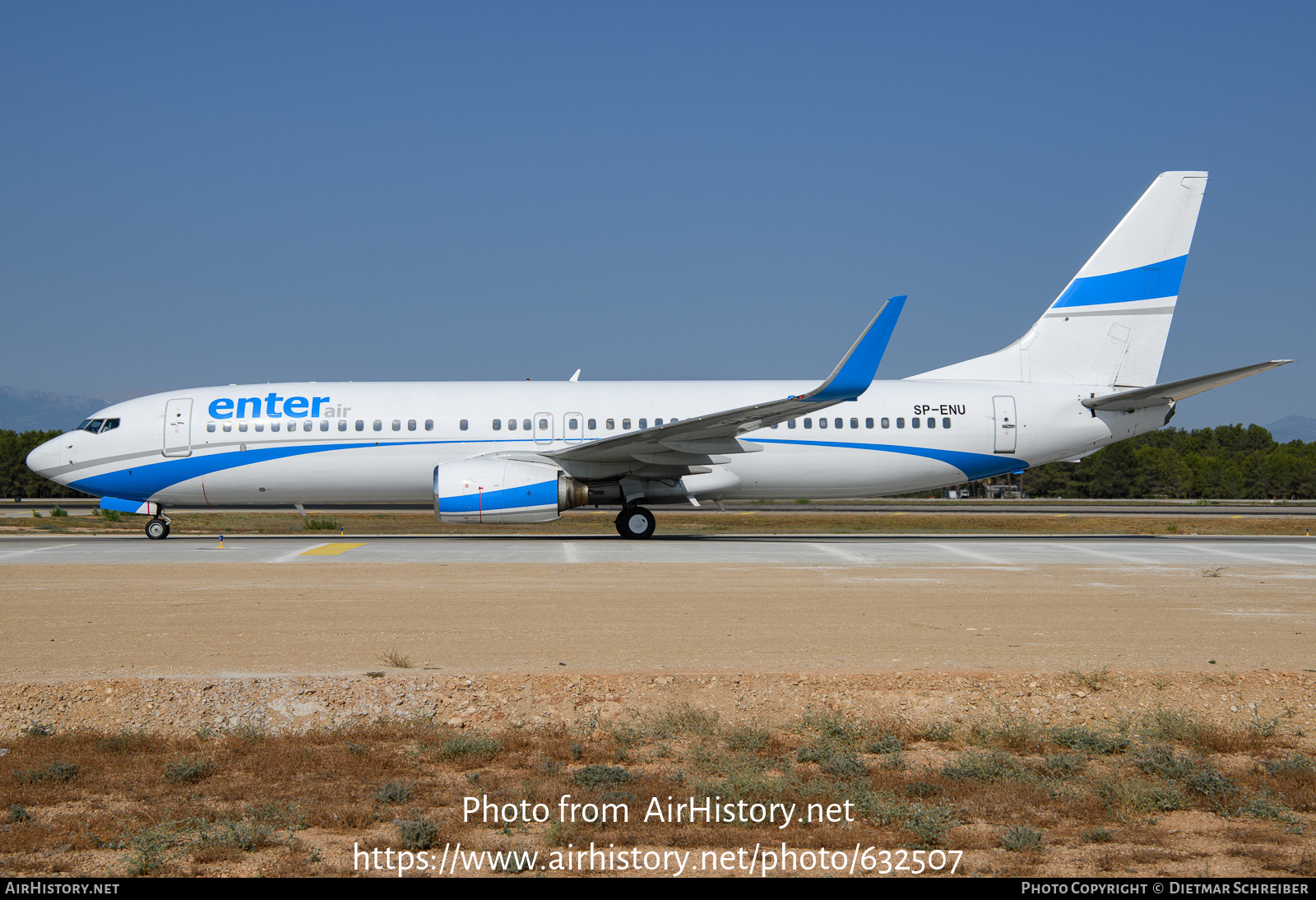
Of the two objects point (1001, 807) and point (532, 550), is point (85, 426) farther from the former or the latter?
point (1001, 807)

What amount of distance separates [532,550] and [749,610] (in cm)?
749

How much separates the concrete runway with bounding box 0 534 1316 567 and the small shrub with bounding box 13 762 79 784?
9.55 m

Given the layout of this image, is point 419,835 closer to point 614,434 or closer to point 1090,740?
point 1090,740

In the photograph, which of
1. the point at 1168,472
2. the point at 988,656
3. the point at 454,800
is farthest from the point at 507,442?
the point at 1168,472

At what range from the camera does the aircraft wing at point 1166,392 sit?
18219 millimetres

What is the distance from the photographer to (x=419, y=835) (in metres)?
4.71

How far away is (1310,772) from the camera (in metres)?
5.70

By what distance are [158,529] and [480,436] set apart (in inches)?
300

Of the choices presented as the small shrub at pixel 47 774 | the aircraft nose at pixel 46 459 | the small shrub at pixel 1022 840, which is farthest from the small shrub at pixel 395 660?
the aircraft nose at pixel 46 459

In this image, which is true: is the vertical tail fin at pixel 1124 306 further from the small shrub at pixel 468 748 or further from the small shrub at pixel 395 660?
the small shrub at pixel 468 748

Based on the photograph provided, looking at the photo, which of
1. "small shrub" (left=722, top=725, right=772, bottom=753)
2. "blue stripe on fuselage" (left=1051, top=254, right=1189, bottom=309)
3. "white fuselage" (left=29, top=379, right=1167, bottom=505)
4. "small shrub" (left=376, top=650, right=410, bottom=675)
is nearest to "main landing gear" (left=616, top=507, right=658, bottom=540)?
"white fuselage" (left=29, top=379, right=1167, bottom=505)

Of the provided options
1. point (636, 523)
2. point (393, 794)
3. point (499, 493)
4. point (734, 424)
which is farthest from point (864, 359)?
point (393, 794)

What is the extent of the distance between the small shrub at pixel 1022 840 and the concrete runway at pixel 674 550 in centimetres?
1060

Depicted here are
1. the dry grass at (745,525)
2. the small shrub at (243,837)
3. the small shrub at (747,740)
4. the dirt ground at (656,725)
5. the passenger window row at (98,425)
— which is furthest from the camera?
the dry grass at (745,525)
